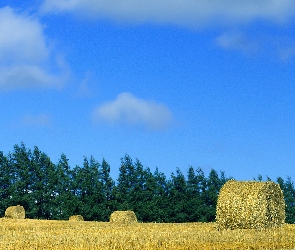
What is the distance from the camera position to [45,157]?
68.9 m

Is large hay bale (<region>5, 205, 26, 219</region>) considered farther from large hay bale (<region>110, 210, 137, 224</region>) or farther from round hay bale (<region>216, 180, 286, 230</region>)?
round hay bale (<region>216, 180, 286, 230</region>)

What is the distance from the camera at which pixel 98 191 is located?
64.3 m

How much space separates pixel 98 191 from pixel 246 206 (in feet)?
136

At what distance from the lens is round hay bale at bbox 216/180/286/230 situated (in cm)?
2395

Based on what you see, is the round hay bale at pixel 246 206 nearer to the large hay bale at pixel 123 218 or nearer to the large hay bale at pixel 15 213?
the large hay bale at pixel 123 218

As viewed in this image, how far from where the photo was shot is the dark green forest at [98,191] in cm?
6228

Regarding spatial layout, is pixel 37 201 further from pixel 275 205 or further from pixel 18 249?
pixel 18 249

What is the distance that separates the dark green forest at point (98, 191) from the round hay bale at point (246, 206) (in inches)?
1478

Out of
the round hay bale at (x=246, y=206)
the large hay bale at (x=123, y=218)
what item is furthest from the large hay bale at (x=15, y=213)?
the round hay bale at (x=246, y=206)

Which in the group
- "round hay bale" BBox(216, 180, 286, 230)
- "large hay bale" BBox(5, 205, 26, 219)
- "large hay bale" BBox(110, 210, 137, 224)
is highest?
"large hay bale" BBox(5, 205, 26, 219)

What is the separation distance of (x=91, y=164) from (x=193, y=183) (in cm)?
1293

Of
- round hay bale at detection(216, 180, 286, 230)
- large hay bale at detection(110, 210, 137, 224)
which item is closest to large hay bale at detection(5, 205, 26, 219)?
large hay bale at detection(110, 210, 137, 224)

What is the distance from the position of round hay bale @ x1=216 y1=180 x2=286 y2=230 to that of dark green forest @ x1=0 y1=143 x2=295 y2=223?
37536 millimetres

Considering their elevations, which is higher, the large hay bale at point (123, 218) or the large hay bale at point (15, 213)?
the large hay bale at point (15, 213)
